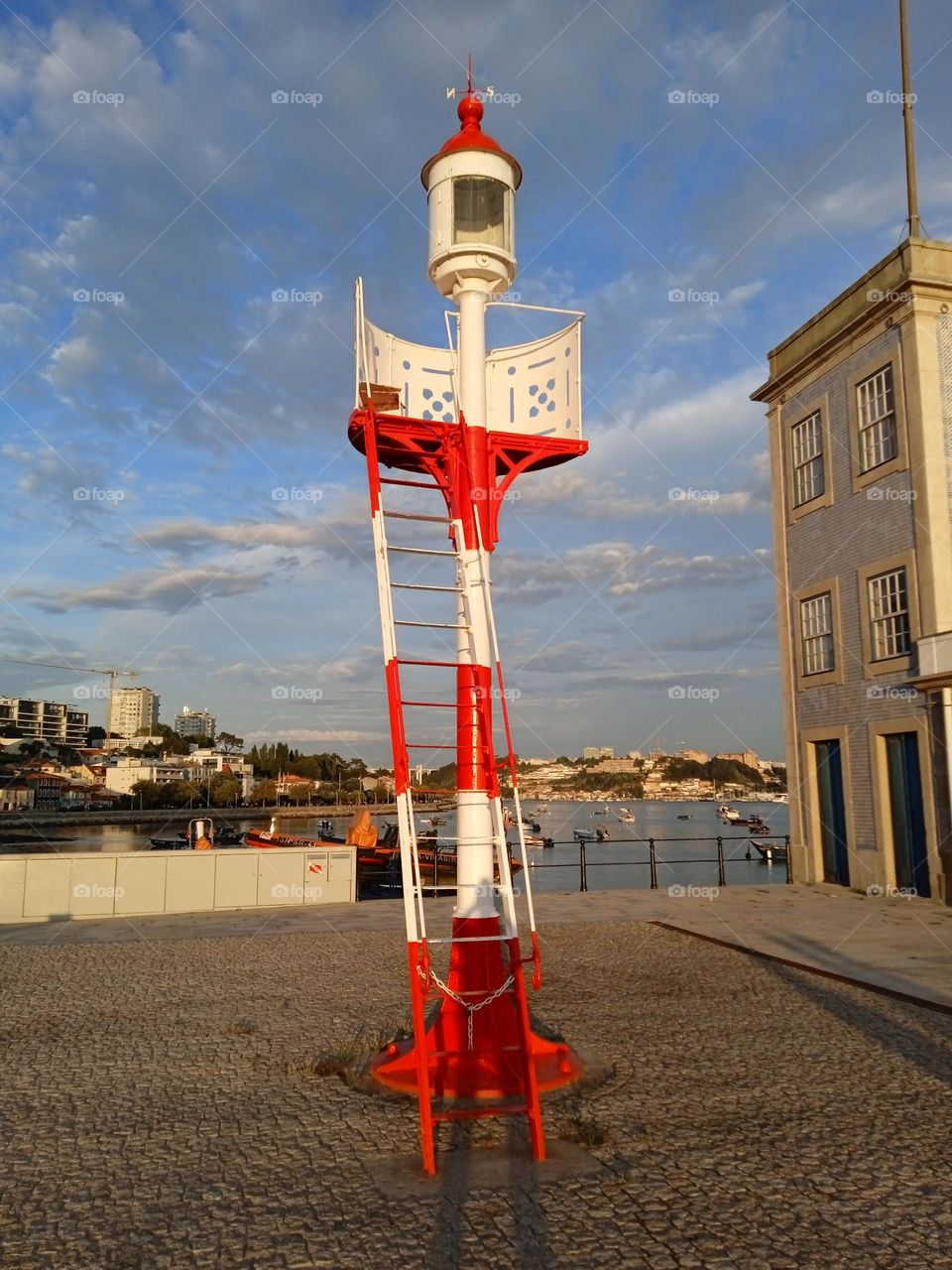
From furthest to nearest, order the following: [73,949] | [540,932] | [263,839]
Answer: [263,839] < [540,932] < [73,949]

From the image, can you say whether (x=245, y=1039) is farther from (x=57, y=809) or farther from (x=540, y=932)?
(x=57, y=809)

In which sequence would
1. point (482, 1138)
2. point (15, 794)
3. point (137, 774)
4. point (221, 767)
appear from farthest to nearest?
point (221, 767), point (137, 774), point (15, 794), point (482, 1138)

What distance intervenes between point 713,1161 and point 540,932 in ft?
27.5

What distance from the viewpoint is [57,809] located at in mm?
128625

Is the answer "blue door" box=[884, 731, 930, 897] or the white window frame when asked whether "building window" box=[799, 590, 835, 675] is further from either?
the white window frame

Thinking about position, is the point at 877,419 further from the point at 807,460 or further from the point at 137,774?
the point at 137,774

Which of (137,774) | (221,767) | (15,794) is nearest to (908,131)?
(15,794)

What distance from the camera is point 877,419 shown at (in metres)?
17.5

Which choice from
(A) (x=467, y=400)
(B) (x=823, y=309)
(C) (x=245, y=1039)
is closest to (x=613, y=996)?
(C) (x=245, y=1039)

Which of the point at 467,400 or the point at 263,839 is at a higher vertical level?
the point at 467,400

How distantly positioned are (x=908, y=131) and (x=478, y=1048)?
20058 mm

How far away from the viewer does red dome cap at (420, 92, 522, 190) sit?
683cm

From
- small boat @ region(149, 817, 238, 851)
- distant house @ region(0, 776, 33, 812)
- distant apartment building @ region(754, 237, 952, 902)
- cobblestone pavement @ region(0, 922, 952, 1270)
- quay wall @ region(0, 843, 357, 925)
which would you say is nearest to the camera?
cobblestone pavement @ region(0, 922, 952, 1270)

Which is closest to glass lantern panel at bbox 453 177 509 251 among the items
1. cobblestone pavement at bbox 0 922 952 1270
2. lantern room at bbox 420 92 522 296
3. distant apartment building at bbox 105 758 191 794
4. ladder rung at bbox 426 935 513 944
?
lantern room at bbox 420 92 522 296
